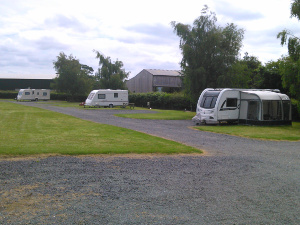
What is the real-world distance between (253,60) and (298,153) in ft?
131

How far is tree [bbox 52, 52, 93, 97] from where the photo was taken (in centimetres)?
6169

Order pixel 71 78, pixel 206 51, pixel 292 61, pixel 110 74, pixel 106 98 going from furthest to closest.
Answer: pixel 71 78, pixel 110 74, pixel 106 98, pixel 206 51, pixel 292 61

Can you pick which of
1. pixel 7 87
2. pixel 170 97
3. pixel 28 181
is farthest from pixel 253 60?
pixel 7 87

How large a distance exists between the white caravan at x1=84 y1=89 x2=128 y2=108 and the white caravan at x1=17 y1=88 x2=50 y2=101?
23.1 metres

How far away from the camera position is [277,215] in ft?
17.2

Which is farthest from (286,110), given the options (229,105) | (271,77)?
(271,77)

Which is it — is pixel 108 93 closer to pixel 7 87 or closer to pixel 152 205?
pixel 152 205

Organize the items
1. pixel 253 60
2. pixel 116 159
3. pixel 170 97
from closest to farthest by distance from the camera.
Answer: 1. pixel 116 159
2. pixel 170 97
3. pixel 253 60

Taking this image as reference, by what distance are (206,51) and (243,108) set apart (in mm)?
7938

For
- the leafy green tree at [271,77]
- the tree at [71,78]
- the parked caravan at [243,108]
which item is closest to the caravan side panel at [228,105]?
the parked caravan at [243,108]

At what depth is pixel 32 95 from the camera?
6381 centimetres

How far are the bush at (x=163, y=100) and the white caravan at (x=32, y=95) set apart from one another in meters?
21.9

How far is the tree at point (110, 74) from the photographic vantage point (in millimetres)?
56219

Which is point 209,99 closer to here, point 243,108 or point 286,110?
point 243,108
